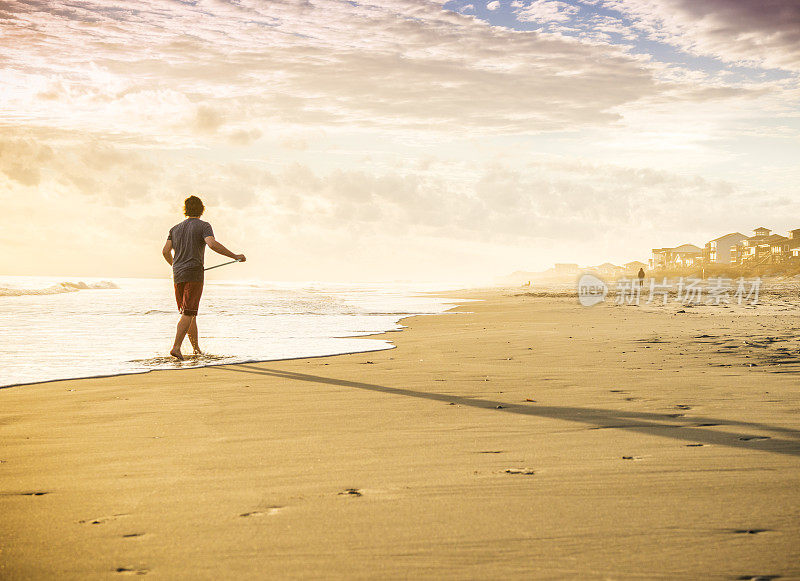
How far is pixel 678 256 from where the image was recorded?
130625mm

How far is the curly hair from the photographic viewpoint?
27.5 ft

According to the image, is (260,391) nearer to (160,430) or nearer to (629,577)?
(160,430)

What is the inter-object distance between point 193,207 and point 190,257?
0.71 m

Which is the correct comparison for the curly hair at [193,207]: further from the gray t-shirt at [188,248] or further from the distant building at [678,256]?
the distant building at [678,256]

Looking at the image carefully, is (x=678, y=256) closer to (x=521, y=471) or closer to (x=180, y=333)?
(x=180, y=333)

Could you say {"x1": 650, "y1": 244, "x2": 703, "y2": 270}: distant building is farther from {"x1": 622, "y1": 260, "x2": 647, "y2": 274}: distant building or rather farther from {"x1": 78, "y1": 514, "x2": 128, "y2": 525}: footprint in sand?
{"x1": 78, "y1": 514, "x2": 128, "y2": 525}: footprint in sand

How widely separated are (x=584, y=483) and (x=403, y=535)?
98 centimetres

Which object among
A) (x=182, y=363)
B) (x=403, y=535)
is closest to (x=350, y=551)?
(x=403, y=535)

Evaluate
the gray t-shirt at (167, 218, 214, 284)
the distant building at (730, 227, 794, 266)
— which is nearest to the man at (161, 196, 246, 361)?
the gray t-shirt at (167, 218, 214, 284)

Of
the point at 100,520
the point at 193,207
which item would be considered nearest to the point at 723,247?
the point at 193,207

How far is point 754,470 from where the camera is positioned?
2.96m

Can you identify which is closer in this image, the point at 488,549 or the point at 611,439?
the point at 488,549

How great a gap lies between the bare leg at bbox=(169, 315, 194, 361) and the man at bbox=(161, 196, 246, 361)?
0.08ft

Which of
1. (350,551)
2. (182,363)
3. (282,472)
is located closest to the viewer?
(350,551)
